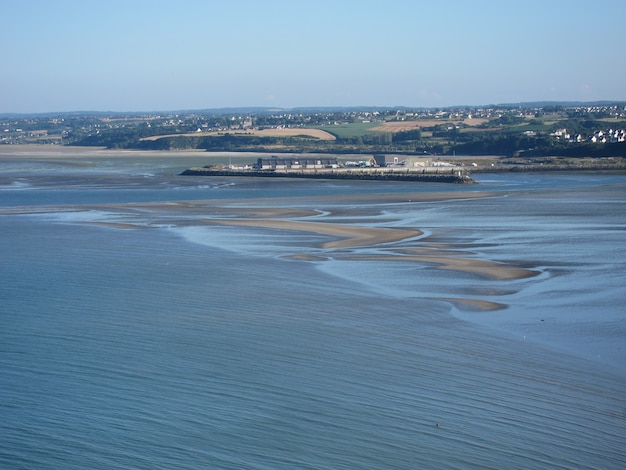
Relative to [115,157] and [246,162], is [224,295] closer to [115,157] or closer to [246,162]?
[246,162]

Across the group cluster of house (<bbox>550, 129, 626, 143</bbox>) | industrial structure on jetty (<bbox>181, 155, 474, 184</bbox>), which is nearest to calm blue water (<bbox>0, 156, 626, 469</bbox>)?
industrial structure on jetty (<bbox>181, 155, 474, 184</bbox>)

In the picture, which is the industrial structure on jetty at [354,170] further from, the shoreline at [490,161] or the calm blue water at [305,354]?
the calm blue water at [305,354]

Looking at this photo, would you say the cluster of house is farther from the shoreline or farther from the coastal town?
the shoreline

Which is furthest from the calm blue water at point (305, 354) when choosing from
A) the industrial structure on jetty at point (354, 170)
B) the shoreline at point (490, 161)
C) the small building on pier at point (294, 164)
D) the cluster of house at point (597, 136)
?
the cluster of house at point (597, 136)

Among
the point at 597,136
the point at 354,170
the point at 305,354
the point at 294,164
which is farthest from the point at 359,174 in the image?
the point at 305,354

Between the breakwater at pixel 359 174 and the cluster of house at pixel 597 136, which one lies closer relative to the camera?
the breakwater at pixel 359 174

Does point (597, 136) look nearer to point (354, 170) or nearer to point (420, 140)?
point (420, 140)

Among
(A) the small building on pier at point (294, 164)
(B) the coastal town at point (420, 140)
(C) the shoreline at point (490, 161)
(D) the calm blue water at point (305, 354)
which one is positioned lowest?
(D) the calm blue water at point (305, 354)

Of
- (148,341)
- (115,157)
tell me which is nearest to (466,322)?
(148,341)
